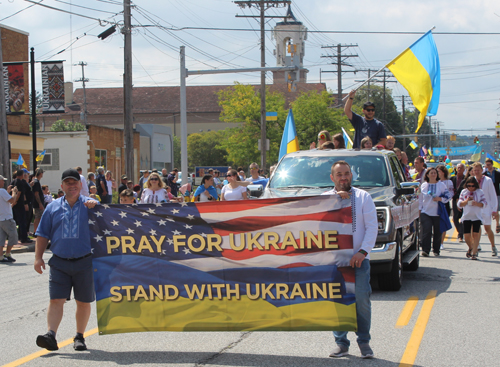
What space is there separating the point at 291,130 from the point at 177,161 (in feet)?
233

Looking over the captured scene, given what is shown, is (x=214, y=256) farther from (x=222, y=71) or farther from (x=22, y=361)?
(x=222, y=71)

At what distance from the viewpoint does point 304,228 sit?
5.80 m

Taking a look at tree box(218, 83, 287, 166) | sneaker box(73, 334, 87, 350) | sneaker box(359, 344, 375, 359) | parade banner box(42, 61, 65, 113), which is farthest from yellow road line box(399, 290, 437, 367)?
tree box(218, 83, 287, 166)

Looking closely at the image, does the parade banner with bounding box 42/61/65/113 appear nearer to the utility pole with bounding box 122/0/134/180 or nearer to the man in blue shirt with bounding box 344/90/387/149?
the utility pole with bounding box 122/0/134/180

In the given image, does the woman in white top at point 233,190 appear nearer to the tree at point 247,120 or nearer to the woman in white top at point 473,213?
the woman in white top at point 473,213

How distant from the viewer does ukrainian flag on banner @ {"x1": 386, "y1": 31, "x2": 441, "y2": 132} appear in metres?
12.1

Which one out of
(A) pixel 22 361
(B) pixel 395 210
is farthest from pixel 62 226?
(B) pixel 395 210

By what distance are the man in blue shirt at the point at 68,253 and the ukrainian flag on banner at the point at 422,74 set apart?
310 inches

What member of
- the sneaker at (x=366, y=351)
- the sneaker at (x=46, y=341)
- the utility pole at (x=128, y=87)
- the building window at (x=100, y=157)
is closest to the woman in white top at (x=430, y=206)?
the sneaker at (x=366, y=351)

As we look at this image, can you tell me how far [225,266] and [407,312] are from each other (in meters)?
2.87

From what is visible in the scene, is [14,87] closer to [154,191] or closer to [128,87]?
[128,87]

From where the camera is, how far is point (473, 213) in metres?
12.4

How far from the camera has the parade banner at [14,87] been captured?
25406 millimetres

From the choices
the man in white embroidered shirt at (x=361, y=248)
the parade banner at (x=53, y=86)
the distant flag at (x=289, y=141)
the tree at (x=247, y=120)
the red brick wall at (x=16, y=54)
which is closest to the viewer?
the man in white embroidered shirt at (x=361, y=248)
